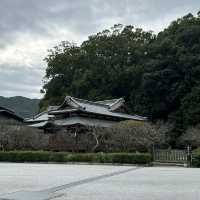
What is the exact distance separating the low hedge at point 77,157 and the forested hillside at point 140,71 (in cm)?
1644

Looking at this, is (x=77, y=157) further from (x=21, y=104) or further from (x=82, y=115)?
(x=21, y=104)

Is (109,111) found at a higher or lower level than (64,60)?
lower

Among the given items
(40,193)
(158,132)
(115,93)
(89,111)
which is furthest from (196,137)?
(40,193)

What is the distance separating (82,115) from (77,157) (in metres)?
13.8

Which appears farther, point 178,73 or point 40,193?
point 178,73

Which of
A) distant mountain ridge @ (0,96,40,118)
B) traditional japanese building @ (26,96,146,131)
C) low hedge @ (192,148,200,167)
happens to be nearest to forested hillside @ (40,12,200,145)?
traditional japanese building @ (26,96,146,131)

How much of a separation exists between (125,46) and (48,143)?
22826mm

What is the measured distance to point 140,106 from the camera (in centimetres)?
4906

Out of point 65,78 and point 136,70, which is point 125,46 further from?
point 65,78

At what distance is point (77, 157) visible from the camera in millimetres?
29141

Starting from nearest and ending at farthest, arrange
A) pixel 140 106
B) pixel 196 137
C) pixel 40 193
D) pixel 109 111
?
pixel 40 193, pixel 196 137, pixel 109 111, pixel 140 106

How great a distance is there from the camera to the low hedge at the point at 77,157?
27172mm

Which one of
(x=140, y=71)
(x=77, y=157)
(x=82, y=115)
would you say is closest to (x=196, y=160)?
(x=77, y=157)

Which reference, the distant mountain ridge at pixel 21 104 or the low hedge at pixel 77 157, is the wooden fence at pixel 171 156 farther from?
the distant mountain ridge at pixel 21 104
